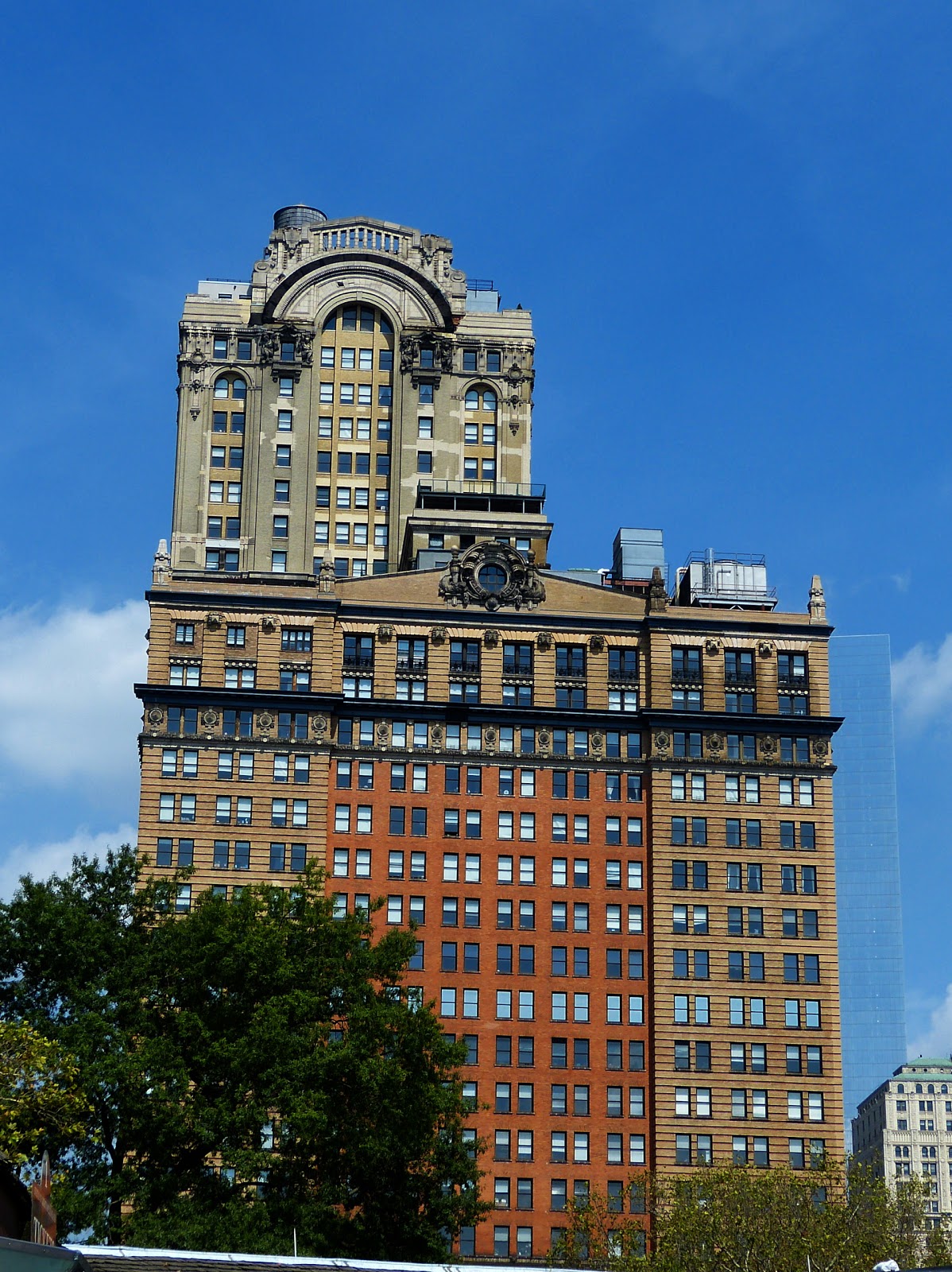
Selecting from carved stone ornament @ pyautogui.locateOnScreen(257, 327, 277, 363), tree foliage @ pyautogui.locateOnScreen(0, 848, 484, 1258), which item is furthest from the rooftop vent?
tree foliage @ pyautogui.locateOnScreen(0, 848, 484, 1258)

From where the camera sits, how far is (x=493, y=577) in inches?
5645

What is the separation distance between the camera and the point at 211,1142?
274 feet

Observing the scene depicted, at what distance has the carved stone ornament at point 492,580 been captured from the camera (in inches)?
5600

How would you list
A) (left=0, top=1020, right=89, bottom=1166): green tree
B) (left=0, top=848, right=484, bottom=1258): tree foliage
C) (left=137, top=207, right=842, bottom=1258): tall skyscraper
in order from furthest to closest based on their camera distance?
(left=137, top=207, right=842, bottom=1258): tall skyscraper
(left=0, top=848, right=484, bottom=1258): tree foliage
(left=0, top=1020, right=89, bottom=1166): green tree

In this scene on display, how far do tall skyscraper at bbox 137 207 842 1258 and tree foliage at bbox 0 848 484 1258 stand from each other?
3806 cm

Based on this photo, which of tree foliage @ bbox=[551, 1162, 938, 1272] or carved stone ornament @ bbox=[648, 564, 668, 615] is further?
carved stone ornament @ bbox=[648, 564, 668, 615]

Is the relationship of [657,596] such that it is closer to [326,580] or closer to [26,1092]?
[326,580]

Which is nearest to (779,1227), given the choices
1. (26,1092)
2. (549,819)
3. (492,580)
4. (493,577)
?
(26,1092)

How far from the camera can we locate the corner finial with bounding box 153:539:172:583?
14162 centimetres

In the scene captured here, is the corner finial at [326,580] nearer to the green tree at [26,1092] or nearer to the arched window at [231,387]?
the arched window at [231,387]

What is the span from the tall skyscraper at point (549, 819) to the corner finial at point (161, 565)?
30 cm

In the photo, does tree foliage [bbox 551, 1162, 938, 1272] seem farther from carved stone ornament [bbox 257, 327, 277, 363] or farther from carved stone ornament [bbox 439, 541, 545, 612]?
carved stone ornament [bbox 257, 327, 277, 363]

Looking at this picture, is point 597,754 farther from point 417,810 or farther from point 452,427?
point 452,427

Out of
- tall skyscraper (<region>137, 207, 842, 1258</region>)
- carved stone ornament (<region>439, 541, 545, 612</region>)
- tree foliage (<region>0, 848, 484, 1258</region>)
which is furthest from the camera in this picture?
carved stone ornament (<region>439, 541, 545, 612</region>)
